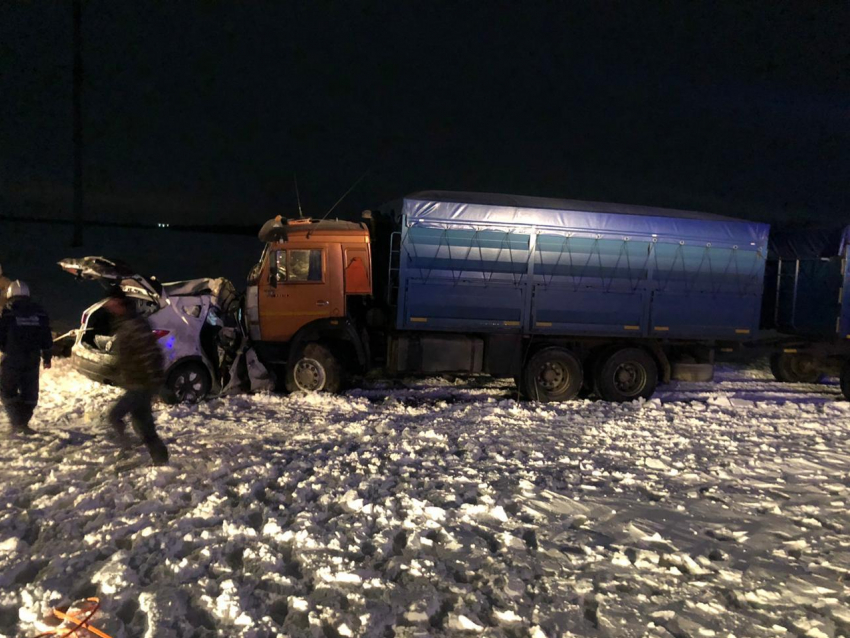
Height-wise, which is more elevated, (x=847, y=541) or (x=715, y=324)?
(x=715, y=324)

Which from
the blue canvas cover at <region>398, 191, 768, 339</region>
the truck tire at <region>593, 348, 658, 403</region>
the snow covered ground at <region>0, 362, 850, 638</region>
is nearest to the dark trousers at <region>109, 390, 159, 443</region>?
the snow covered ground at <region>0, 362, 850, 638</region>

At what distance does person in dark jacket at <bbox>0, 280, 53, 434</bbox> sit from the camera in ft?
19.6

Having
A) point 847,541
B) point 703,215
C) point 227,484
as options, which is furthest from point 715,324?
point 227,484

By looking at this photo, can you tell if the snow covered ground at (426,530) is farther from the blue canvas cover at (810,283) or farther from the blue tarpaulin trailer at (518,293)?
the blue canvas cover at (810,283)

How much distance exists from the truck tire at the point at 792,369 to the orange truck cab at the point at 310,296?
345 inches

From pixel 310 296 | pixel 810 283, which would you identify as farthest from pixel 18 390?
pixel 810 283

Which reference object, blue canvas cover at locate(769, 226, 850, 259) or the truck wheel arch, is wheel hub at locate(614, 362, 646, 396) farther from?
the truck wheel arch

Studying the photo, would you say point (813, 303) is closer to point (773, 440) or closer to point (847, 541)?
point (773, 440)

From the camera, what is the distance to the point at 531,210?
28.8 feet

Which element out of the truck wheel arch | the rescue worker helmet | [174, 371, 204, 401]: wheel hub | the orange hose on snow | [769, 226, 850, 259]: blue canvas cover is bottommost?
the orange hose on snow

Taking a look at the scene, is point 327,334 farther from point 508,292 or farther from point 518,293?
point 518,293

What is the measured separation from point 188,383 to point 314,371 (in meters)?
1.87

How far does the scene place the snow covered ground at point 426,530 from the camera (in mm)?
2979

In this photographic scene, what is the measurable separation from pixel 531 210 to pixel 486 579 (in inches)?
254
